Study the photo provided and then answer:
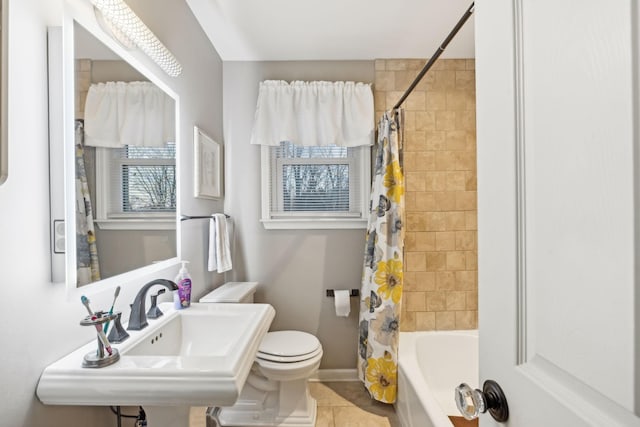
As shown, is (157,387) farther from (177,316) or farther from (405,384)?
(405,384)

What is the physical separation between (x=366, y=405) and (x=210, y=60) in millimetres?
2591

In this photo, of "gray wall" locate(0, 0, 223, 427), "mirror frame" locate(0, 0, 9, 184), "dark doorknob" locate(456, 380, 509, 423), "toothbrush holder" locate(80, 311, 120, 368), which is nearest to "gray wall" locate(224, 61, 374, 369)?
"gray wall" locate(0, 0, 223, 427)

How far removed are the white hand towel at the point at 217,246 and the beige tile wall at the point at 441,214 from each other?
4.32 feet

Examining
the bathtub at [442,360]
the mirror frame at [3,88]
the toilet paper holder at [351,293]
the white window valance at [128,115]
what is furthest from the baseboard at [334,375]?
the mirror frame at [3,88]

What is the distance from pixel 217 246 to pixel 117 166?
95cm

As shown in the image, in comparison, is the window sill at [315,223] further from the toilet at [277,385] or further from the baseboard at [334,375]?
the baseboard at [334,375]

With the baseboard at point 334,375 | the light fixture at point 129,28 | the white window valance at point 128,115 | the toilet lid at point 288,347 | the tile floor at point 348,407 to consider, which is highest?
the light fixture at point 129,28

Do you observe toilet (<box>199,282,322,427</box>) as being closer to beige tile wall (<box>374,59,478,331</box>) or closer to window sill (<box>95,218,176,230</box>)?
window sill (<box>95,218,176,230</box>)

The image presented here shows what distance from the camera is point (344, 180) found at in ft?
8.11

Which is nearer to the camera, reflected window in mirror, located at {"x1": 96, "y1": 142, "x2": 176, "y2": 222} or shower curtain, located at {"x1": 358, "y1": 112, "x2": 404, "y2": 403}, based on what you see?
reflected window in mirror, located at {"x1": 96, "y1": 142, "x2": 176, "y2": 222}

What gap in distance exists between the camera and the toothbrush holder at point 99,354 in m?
0.88

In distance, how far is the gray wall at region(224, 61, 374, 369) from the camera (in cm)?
243

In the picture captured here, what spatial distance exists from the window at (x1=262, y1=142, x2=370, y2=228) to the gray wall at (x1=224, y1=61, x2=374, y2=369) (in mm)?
123

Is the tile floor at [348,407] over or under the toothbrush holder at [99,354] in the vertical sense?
under
